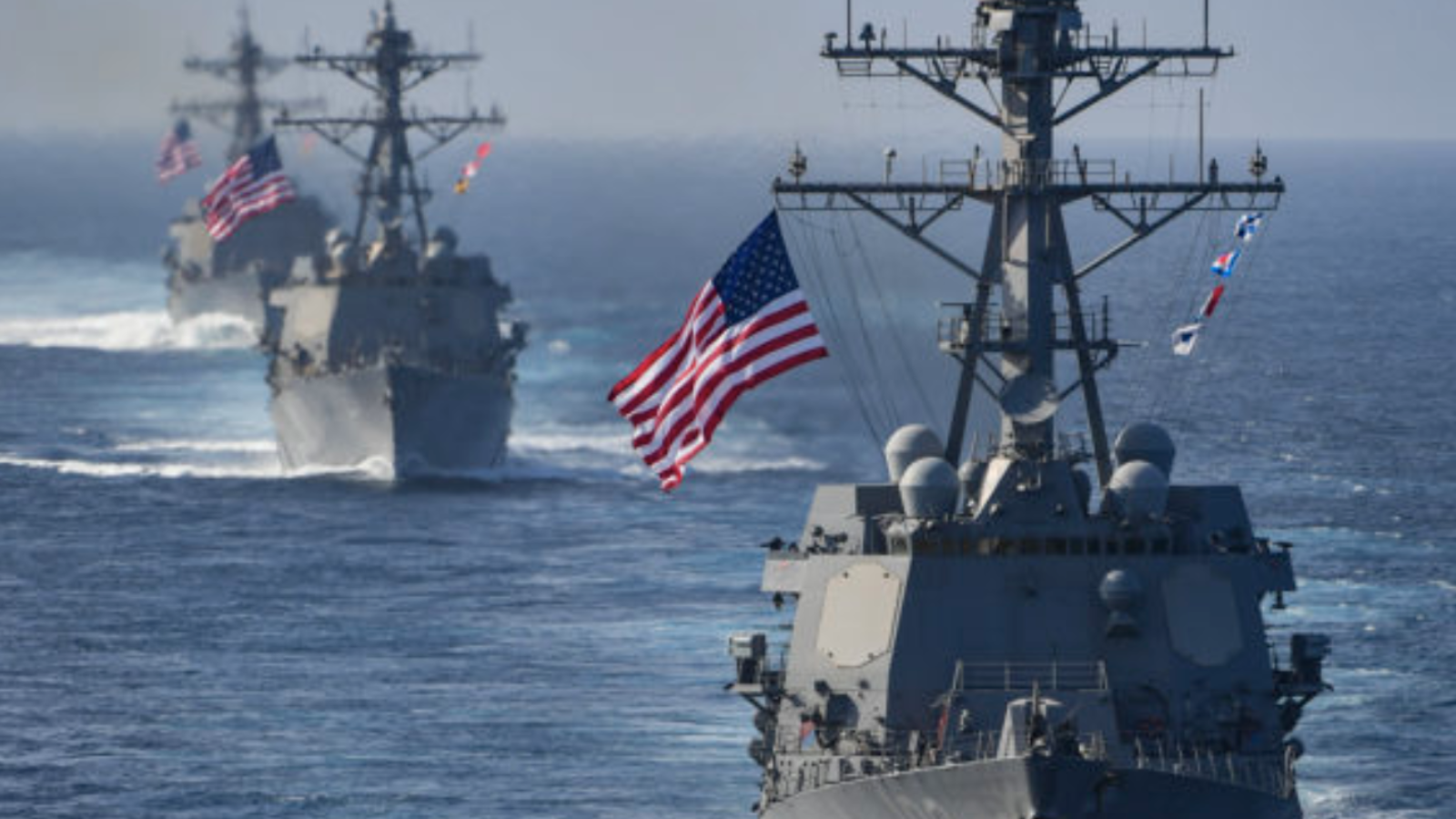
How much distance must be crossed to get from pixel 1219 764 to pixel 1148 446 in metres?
4.94

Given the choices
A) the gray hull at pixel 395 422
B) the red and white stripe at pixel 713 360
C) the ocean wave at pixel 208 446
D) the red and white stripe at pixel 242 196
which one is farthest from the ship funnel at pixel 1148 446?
the ocean wave at pixel 208 446

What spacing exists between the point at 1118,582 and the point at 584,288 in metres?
99.3

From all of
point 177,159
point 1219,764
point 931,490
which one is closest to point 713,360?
point 931,490

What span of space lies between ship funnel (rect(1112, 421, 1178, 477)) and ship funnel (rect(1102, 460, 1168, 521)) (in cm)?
137

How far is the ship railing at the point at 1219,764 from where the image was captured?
37.3m

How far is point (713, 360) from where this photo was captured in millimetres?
41500

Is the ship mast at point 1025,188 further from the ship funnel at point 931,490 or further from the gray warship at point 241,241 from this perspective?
the gray warship at point 241,241

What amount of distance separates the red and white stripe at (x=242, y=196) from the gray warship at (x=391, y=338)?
16.4 feet

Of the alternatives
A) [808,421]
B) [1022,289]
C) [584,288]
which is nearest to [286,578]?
[808,421]

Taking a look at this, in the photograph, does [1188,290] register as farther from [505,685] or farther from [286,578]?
[505,685]

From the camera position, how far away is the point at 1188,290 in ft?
360

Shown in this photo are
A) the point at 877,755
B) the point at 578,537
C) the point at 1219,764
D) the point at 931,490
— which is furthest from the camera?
the point at 578,537

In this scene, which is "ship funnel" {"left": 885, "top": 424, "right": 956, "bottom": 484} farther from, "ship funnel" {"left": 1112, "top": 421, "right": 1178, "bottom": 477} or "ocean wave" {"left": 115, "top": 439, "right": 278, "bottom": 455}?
"ocean wave" {"left": 115, "top": 439, "right": 278, "bottom": 455}

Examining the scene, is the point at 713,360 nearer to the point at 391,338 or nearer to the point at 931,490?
the point at 931,490
